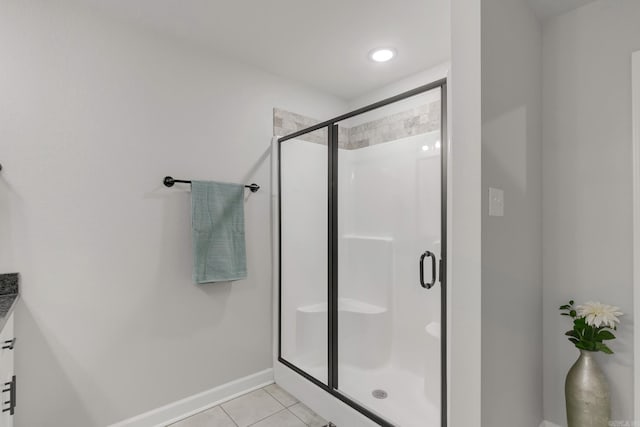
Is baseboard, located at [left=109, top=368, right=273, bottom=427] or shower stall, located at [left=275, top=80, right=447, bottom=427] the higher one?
shower stall, located at [left=275, top=80, right=447, bottom=427]

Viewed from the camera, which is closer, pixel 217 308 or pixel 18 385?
pixel 18 385

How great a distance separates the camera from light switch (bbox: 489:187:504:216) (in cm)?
133

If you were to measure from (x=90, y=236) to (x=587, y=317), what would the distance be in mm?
2558

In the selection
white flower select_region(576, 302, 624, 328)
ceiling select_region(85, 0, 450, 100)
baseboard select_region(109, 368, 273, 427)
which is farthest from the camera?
baseboard select_region(109, 368, 273, 427)

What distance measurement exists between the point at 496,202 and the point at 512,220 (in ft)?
0.73

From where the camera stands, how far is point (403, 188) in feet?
7.62

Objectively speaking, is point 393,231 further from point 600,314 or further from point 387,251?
point 600,314

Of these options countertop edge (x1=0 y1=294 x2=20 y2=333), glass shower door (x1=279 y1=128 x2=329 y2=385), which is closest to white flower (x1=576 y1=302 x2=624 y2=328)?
glass shower door (x1=279 y1=128 x2=329 y2=385)

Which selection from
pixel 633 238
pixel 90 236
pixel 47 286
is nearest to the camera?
pixel 633 238

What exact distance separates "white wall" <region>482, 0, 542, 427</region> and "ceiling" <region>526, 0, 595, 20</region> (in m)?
0.05

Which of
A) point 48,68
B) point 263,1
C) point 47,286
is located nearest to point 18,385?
point 47,286

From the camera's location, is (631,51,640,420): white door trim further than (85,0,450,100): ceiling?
No

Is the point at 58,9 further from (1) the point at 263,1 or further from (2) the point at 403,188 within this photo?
(2) the point at 403,188

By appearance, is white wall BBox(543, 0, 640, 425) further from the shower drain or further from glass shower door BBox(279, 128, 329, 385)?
glass shower door BBox(279, 128, 329, 385)
